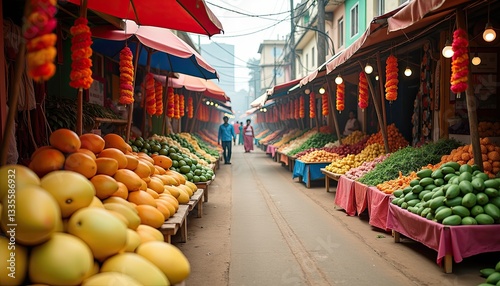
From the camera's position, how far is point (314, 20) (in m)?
23.2

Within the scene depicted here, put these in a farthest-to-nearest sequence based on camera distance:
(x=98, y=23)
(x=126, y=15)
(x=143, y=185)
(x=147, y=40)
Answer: (x=98, y=23) → (x=147, y=40) → (x=126, y=15) → (x=143, y=185)

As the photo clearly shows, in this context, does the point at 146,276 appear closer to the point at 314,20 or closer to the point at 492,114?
the point at 492,114

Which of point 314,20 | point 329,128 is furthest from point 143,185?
point 314,20

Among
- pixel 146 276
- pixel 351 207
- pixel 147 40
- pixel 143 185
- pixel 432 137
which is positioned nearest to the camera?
pixel 146 276

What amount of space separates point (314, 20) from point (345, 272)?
66.9ft

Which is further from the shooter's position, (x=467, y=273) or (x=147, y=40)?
(x=147, y=40)

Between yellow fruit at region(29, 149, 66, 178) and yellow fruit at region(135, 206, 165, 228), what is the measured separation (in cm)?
87

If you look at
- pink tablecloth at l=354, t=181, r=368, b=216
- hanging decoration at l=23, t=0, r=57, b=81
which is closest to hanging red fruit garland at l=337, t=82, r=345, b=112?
pink tablecloth at l=354, t=181, r=368, b=216

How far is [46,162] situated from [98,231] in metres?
0.97

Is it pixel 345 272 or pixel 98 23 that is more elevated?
pixel 98 23

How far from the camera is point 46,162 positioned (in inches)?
112

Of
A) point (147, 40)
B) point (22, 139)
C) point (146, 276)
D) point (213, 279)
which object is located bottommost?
point (213, 279)

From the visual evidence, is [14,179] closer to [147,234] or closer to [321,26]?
[147,234]

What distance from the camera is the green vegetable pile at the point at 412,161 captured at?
7215 millimetres
